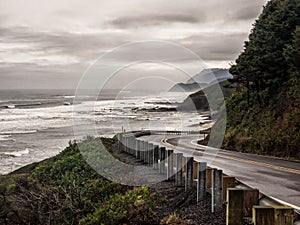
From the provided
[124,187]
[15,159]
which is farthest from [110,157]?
[15,159]

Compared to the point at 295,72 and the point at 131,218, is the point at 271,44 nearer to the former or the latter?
the point at 295,72

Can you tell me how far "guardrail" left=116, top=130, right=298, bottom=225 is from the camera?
5.23m

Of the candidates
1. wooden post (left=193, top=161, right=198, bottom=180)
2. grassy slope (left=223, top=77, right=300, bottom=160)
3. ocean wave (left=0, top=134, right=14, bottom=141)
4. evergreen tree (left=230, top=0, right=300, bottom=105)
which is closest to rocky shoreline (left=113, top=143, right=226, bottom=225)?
wooden post (left=193, top=161, right=198, bottom=180)

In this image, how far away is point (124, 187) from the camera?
12.0m

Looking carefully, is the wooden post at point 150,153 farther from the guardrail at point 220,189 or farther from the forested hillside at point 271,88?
the forested hillside at point 271,88

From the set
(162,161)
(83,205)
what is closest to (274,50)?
(162,161)

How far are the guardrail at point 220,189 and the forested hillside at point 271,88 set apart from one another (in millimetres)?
9913

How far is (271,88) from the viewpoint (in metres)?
28.6

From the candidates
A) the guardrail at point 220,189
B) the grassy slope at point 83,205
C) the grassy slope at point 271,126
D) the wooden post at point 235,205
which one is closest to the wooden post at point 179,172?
the guardrail at point 220,189

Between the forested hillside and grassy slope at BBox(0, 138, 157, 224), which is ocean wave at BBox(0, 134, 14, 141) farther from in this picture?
grassy slope at BBox(0, 138, 157, 224)

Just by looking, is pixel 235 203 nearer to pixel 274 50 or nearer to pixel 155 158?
pixel 155 158

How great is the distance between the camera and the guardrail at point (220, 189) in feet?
17.2

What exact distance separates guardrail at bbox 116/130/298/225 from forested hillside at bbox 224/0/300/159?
9913 mm

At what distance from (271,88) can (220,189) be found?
71.8 feet
